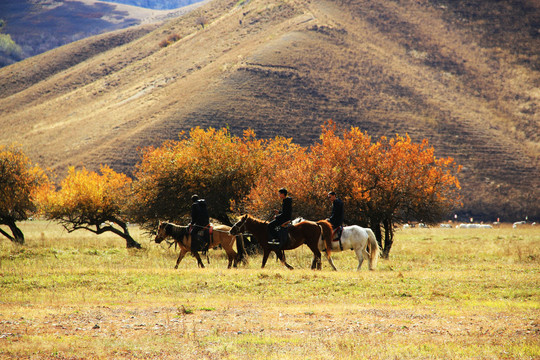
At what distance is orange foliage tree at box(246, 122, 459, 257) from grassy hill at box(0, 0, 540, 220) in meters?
73.4

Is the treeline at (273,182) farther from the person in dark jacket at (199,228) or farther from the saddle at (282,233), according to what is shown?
the saddle at (282,233)

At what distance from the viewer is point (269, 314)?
13367 millimetres

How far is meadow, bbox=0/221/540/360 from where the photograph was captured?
1020 cm

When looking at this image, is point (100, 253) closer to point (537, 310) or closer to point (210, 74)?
point (537, 310)

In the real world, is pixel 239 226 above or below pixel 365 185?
above

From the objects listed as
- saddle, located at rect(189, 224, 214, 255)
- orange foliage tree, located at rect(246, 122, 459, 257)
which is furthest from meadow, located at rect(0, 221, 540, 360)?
orange foliage tree, located at rect(246, 122, 459, 257)

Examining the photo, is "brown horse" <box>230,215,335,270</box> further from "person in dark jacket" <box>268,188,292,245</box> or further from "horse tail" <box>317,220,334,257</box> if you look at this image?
"person in dark jacket" <box>268,188,292,245</box>

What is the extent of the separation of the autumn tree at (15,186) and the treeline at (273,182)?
67mm

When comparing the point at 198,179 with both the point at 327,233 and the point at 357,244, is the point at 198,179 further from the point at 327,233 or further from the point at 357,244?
the point at 357,244

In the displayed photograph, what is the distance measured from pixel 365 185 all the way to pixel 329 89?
9820cm

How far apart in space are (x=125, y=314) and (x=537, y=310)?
9608mm

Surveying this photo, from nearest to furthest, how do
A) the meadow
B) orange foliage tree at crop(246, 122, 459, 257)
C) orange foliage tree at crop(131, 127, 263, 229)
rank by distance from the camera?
1. the meadow
2. orange foliage tree at crop(246, 122, 459, 257)
3. orange foliage tree at crop(131, 127, 263, 229)

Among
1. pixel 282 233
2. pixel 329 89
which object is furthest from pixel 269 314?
pixel 329 89

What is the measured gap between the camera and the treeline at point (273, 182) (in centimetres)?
3003
